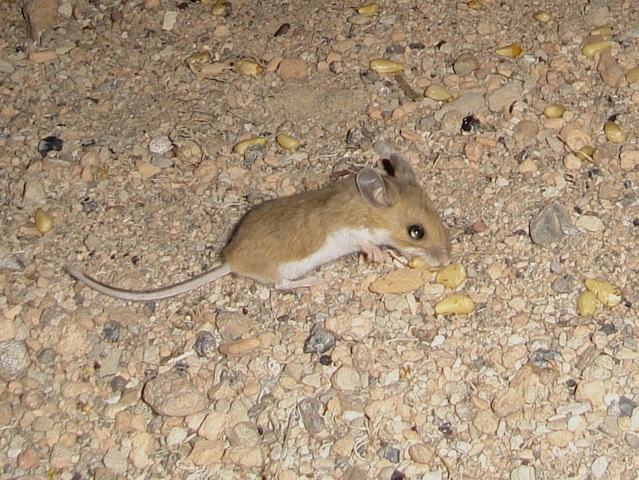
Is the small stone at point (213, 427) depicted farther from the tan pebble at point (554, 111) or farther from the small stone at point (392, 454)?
the tan pebble at point (554, 111)

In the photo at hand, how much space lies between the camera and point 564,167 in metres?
4.77

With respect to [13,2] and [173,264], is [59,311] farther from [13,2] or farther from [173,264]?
[13,2]

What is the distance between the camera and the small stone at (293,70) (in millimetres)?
5375

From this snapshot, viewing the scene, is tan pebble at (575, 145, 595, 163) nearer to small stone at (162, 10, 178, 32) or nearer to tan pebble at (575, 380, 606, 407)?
tan pebble at (575, 380, 606, 407)

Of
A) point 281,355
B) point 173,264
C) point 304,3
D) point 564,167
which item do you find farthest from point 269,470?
point 304,3

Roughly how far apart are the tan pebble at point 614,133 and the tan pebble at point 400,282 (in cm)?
117

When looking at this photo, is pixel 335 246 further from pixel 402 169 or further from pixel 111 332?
pixel 111 332

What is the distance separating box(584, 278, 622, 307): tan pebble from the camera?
4.23 meters

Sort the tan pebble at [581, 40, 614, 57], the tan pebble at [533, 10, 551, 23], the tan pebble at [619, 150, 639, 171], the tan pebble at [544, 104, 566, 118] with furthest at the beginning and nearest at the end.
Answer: the tan pebble at [533, 10, 551, 23], the tan pebble at [581, 40, 614, 57], the tan pebble at [544, 104, 566, 118], the tan pebble at [619, 150, 639, 171]

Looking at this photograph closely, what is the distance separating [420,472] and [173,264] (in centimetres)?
153

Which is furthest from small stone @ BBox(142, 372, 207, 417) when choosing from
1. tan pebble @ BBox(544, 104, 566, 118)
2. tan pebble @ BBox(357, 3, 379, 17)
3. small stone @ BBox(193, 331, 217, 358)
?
tan pebble @ BBox(357, 3, 379, 17)

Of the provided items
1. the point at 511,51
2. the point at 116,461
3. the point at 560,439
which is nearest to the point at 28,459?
the point at 116,461

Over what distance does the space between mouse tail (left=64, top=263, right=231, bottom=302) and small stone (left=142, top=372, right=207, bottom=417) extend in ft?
1.32

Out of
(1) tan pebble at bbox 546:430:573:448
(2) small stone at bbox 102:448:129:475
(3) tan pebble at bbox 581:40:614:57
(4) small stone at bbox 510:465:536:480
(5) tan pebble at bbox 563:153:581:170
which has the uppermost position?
(3) tan pebble at bbox 581:40:614:57
